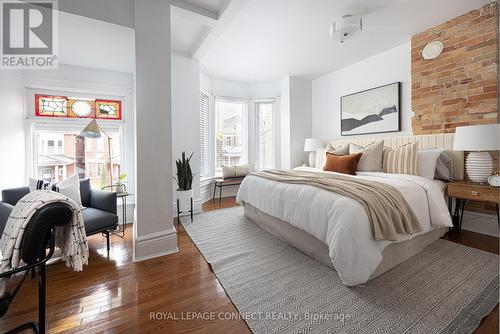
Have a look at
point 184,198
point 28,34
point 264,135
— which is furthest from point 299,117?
point 28,34

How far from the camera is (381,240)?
1.55 meters

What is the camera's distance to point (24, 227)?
3.25ft

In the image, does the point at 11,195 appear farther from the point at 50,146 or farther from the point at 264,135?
the point at 264,135

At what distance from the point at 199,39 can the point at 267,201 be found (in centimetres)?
249

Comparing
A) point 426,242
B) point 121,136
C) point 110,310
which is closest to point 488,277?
point 426,242

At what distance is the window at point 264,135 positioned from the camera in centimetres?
510

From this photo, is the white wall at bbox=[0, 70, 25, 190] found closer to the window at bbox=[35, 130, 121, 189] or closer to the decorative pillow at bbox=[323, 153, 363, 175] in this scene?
the window at bbox=[35, 130, 121, 189]

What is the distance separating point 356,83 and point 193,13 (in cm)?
309

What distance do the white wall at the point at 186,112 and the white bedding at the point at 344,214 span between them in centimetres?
141

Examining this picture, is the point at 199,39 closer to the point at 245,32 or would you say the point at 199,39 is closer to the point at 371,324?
the point at 245,32

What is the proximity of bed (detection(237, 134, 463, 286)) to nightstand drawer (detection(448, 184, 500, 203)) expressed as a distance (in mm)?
112

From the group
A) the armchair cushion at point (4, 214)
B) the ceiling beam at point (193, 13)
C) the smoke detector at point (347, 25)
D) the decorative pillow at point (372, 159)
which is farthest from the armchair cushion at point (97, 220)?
the smoke detector at point (347, 25)

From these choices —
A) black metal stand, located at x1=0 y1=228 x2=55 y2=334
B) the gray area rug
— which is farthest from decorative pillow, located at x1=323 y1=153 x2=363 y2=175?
black metal stand, located at x1=0 y1=228 x2=55 y2=334

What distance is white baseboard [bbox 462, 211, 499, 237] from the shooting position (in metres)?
2.40
